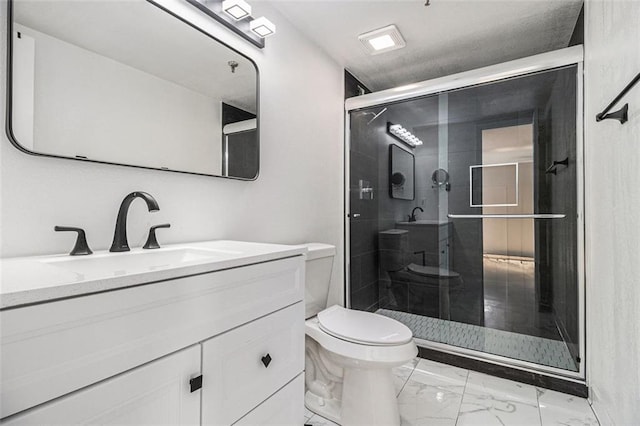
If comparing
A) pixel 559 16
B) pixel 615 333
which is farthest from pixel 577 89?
pixel 615 333

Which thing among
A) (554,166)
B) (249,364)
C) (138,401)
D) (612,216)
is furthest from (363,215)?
(138,401)

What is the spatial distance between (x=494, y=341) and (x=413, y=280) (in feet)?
2.22

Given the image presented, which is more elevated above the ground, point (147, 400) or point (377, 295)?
point (147, 400)

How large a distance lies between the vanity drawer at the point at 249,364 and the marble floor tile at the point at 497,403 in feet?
3.31

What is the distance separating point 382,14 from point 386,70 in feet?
2.46

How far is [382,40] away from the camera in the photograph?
2055mm

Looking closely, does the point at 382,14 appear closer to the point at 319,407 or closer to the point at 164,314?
the point at 164,314

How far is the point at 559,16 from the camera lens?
1836 millimetres

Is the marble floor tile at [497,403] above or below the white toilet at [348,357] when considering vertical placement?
below

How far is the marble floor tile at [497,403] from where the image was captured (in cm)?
150

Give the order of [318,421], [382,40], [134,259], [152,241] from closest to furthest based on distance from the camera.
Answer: [134,259]
[152,241]
[318,421]
[382,40]

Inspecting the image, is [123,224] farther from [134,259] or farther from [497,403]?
[497,403]

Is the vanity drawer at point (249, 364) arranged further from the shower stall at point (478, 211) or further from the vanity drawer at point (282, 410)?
the shower stall at point (478, 211)

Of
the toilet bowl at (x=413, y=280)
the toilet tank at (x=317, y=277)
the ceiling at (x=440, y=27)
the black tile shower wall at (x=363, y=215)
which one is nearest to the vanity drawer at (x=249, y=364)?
the toilet tank at (x=317, y=277)
